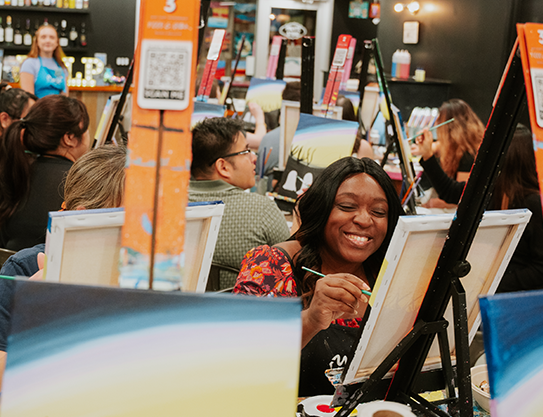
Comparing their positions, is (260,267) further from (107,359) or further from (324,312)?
(107,359)

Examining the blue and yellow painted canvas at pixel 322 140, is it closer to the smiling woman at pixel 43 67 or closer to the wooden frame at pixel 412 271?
the wooden frame at pixel 412 271

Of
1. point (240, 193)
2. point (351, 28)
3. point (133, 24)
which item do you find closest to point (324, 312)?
point (240, 193)

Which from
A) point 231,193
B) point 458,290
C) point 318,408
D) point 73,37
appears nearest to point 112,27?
point 73,37

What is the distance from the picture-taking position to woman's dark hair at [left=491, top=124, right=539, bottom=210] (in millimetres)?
2330

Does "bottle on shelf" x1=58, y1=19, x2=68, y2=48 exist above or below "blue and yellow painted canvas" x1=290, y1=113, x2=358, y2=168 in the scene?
above

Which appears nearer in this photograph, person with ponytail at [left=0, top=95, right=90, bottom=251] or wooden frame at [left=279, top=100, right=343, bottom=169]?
person with ponytail at [left=0, top=95, right=90, bottom=251]

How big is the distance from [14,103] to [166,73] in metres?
2.89

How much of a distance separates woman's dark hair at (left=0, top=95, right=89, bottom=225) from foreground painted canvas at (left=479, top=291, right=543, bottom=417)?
6.60 feet

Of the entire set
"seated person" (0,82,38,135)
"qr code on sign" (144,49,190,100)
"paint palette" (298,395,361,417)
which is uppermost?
"qr code on sign" (144,49,190,100)

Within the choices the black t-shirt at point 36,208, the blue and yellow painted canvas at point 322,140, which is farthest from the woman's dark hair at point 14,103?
the blue and yellow painted canvas at point 322,140

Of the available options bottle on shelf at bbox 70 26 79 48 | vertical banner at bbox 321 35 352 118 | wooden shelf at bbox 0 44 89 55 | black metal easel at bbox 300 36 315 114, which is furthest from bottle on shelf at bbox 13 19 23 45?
black metal easel at bbox 300 36 315 114

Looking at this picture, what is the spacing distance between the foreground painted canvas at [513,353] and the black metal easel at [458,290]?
0.85 ft

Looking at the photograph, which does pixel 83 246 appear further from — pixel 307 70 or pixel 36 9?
pixel 36 9

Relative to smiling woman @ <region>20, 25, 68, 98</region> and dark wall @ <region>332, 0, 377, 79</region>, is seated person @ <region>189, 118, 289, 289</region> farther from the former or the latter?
dark wall @ <region>332, 0, 377, 79</region>
